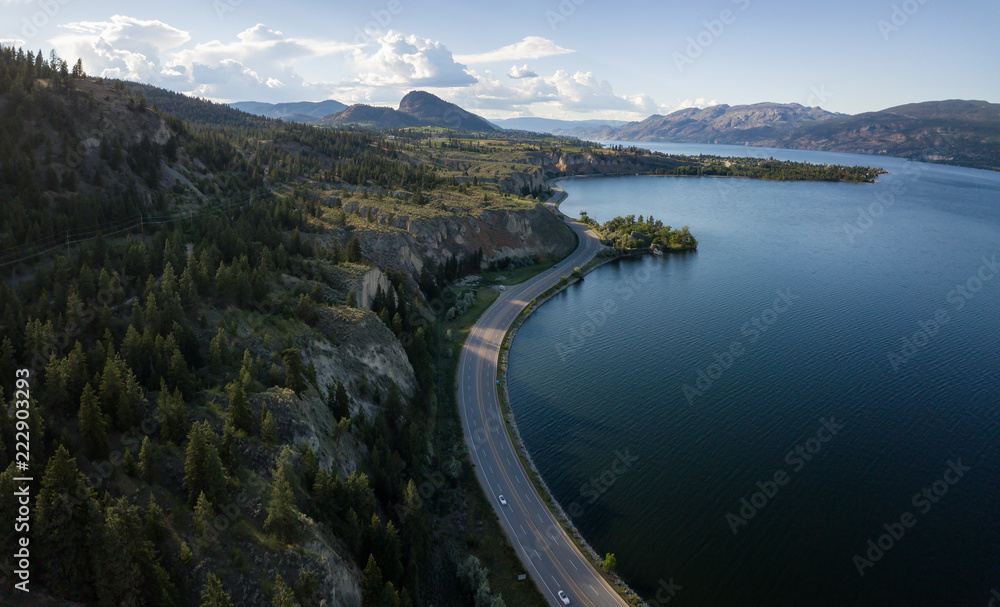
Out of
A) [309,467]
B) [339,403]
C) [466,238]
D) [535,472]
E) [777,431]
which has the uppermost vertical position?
[466,238]

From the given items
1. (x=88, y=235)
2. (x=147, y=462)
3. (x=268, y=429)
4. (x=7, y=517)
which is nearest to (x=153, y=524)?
(x=147, y=462)

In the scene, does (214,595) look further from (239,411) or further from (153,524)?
(239,411)

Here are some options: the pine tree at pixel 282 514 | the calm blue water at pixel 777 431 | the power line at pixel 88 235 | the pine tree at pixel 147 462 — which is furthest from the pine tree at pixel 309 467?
the power line at pixel 88 235

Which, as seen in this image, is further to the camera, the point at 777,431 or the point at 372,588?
the point at 777,431

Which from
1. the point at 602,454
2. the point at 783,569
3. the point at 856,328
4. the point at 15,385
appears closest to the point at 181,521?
the point at 15,385

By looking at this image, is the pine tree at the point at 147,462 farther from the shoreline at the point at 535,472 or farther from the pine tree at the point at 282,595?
the shoreline at the point at 535,472

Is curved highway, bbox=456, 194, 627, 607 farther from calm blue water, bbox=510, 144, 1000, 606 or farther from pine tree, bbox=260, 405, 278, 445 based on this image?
pine tree, bbox=260, 405, 278, 445

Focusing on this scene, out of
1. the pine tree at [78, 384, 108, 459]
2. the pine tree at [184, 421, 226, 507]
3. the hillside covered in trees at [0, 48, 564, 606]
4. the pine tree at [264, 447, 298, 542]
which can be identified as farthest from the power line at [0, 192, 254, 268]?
the pine tree at [264, 447, 298, 542]

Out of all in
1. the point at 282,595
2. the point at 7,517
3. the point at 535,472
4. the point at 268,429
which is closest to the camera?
the point at 7,517
